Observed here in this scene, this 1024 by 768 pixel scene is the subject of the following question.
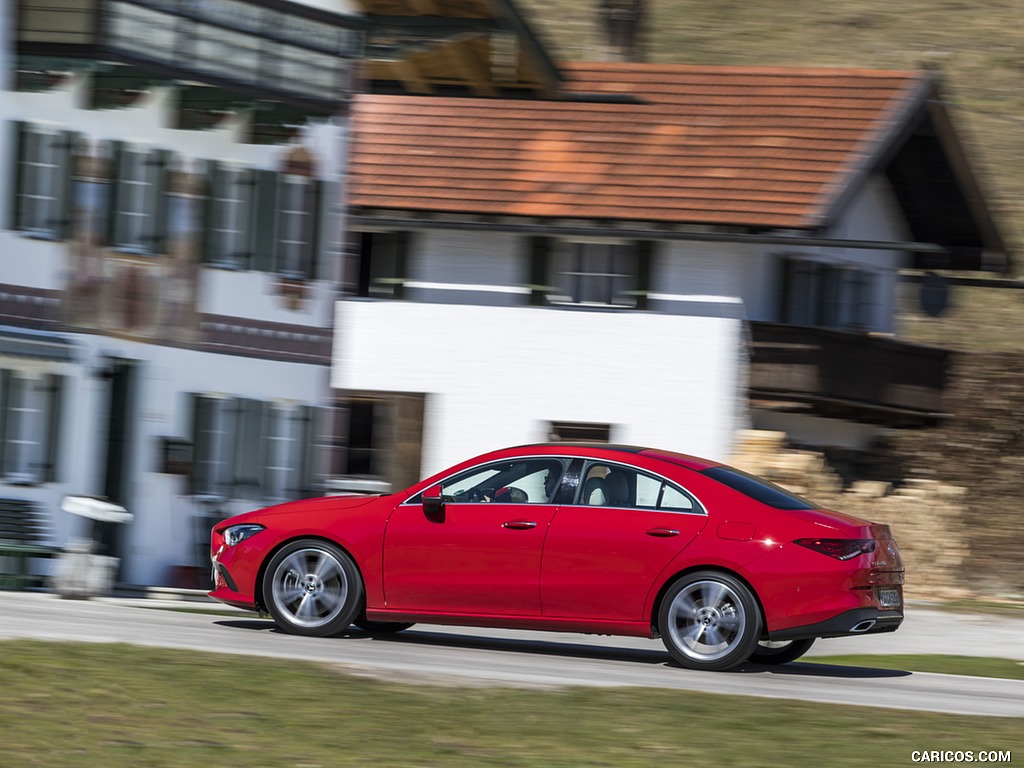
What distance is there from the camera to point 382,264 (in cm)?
3098

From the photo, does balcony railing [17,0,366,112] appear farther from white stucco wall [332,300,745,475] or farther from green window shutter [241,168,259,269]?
white stucco wall [332,300,745,475]

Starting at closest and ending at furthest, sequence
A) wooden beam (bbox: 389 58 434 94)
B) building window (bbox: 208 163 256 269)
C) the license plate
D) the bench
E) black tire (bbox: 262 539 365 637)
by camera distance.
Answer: the license plate < black tire (bbox: 262 539 365 637) < the bench < building window (bbox: 208 163 256 269) < wooden beam (bbox: 389 58 434 94)

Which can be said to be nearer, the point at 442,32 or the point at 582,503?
the point at 582,503

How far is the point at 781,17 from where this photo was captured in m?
71.1

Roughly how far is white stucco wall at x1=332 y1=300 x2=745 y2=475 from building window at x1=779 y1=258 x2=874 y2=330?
1390 mm

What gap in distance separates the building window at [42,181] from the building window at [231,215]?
1.81 meters

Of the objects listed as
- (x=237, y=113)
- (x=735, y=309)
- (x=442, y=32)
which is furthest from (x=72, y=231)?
(x=735, y=309)

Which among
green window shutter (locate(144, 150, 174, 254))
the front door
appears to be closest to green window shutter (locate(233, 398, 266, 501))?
green window shutter (locate(144, 150, 174, 254))

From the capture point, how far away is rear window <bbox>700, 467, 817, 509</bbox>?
13125mm

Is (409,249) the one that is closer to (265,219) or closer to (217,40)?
(265,219)

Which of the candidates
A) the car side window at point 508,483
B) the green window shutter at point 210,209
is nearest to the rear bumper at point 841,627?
the car side window at point 508,483

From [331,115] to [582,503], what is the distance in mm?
9844

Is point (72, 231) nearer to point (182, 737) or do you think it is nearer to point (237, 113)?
point (237, 113)

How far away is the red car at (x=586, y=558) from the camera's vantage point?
12.7 meters
